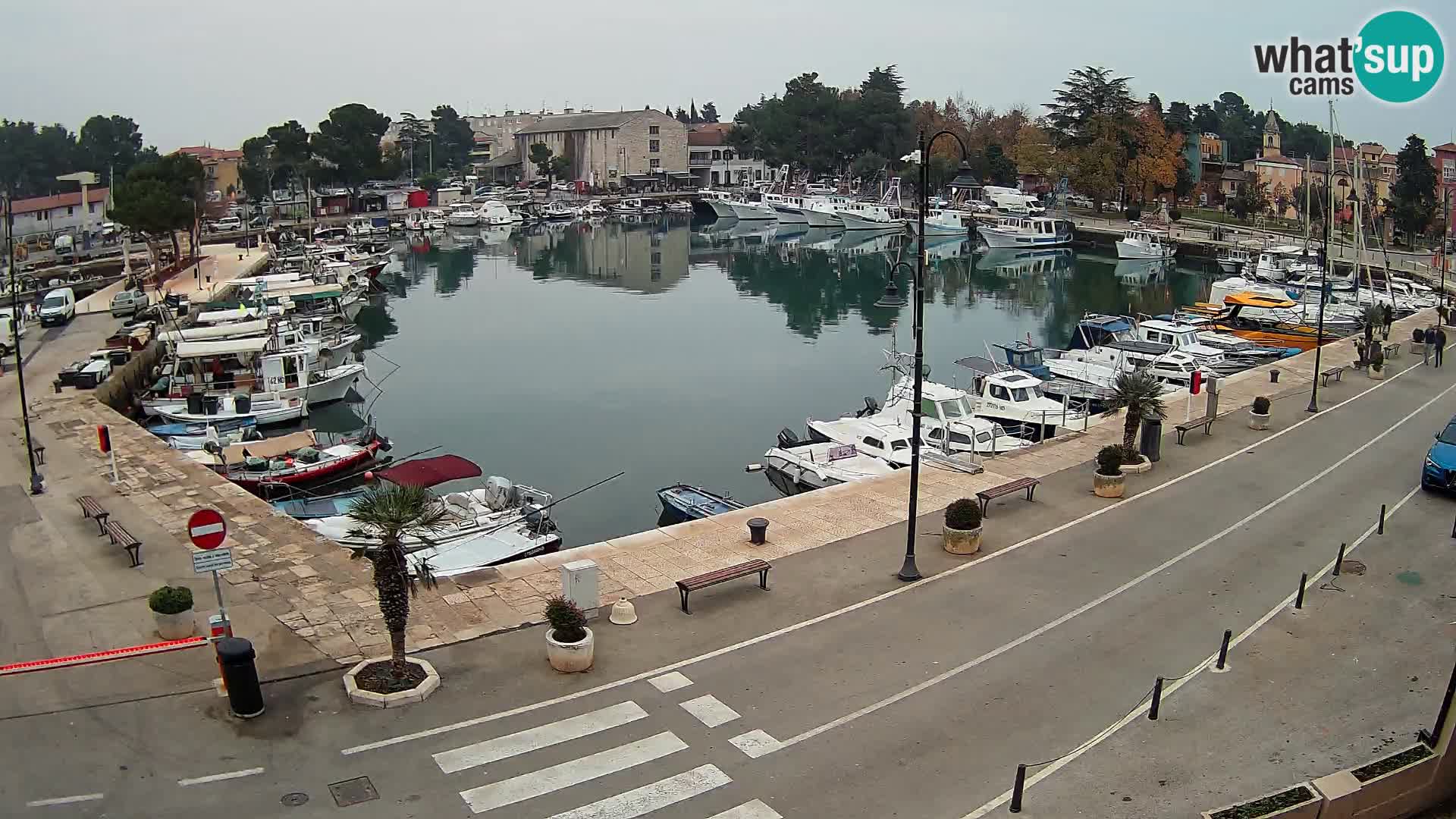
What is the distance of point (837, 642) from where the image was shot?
52.1ft

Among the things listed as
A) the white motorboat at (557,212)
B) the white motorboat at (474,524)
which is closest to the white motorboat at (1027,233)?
the white motorboat at (557,212)

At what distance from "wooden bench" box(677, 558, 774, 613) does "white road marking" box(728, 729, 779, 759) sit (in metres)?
3.95

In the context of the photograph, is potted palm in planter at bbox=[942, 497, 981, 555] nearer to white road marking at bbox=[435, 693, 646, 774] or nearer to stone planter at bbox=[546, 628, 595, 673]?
stone planter at bbox=[546, 628, 595, 673]

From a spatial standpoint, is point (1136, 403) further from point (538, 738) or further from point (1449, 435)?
point (538, 738)

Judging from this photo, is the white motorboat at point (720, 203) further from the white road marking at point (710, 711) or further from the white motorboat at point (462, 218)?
the white road marking at point (710, 711)

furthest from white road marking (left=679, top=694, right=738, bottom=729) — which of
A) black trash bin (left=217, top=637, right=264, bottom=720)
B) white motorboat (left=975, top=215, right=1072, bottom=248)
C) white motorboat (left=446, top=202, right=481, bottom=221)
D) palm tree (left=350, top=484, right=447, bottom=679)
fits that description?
white motorboat (left=446, top=202, right=481, bottom=221)

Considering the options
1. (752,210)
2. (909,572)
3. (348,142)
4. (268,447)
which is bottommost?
(909,572)

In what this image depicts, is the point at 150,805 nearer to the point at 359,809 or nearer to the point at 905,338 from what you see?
the point at 359,809

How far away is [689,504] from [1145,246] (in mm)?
79396

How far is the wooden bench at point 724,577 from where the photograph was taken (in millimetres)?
17031

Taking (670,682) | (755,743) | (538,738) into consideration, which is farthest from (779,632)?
(538,738)

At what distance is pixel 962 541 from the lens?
1945cm

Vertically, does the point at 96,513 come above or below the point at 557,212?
below

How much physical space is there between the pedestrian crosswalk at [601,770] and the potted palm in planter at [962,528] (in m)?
7.06
